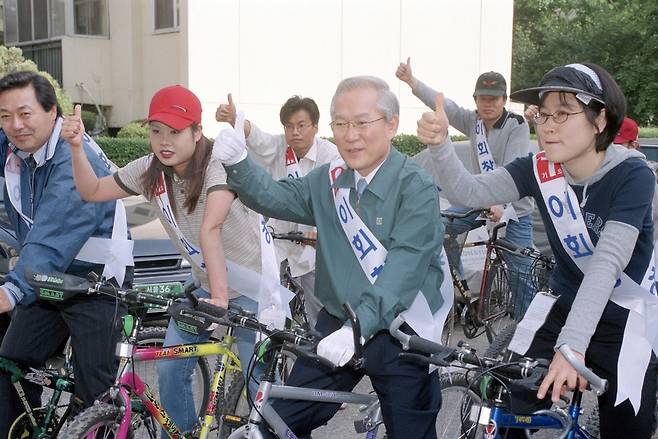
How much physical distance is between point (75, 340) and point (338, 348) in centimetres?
164

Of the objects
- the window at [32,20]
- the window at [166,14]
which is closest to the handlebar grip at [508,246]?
the window at [166,14]

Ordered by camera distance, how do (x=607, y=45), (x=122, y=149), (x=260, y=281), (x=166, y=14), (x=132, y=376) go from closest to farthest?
1. (x=132, y=376)
2. (x=260, y=281)
3. (x=122, y=149)
4. (x=166, y=14)
5. (x=607, y=45)

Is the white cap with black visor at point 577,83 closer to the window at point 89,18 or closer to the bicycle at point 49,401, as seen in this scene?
the bicycle at point 49,401

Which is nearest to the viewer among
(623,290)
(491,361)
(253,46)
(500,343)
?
(491,361)

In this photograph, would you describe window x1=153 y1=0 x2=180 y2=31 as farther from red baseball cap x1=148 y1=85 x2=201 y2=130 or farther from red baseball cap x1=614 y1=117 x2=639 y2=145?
red baseball cap x1=148 y1=85 x2=201 y2=130

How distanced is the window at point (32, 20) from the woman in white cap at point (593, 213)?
61.5 feet

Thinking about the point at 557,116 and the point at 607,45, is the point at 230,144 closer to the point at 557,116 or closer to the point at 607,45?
the point at 557,116

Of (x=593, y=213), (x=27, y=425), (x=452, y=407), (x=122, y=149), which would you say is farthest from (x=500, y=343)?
(x=122, y=149)

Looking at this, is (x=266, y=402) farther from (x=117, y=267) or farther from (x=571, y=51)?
(x=571, y=51)

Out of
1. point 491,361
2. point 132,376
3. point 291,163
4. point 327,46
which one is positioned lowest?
point 132,376

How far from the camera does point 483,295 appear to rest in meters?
6.16

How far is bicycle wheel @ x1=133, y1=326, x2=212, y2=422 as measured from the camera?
3.79 metres

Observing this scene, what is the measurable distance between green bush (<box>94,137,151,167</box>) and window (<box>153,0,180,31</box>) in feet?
10.7

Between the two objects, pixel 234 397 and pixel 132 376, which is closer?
pixel 132 376
